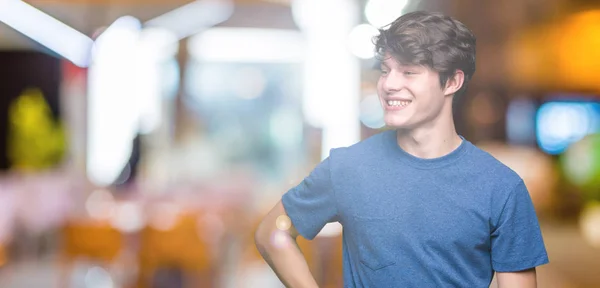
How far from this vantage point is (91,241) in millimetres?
4527

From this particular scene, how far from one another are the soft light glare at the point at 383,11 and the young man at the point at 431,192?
0.25 feet

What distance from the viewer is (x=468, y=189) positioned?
3.93ft

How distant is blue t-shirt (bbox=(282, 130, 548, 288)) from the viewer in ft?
3.88

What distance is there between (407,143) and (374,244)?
0.18 metres

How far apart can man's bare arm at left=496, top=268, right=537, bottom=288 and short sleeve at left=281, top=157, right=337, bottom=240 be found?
296mm

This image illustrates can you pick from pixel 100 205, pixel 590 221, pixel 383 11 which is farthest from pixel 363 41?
pixel 590 221

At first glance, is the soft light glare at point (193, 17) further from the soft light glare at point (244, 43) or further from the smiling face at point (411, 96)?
the smiling face at point (411, 96)

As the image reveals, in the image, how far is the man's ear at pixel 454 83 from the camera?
1.23m

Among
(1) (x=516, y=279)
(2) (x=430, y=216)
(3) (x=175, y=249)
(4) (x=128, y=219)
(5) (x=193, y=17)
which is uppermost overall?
(5) (x=193, y=17)

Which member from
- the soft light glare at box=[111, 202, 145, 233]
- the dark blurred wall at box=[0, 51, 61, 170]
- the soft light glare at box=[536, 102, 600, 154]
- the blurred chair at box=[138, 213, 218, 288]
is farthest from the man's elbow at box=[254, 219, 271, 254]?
the dark blurred wall at box=[0, 51, 61, 170]

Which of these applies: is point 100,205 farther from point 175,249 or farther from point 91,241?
point 175,249

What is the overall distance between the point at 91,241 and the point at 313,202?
11.4 feet

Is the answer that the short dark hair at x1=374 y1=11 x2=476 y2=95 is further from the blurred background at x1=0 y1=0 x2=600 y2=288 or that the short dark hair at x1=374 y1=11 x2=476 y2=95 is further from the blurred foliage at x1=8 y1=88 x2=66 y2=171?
the blurred foliage at x1=8 y1=88 x2=66 y2=171

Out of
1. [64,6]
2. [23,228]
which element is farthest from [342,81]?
[23,228]
